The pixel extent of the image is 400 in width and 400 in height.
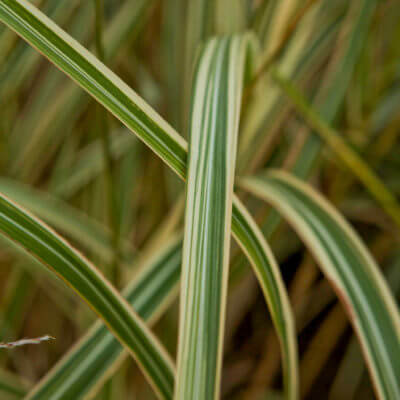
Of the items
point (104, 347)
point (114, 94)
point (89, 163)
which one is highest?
point (89, 163)

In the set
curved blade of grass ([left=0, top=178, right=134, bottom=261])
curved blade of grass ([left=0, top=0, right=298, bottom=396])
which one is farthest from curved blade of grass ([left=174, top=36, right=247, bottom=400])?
curved blade of grass ([left=0, top=178, right=134, bottom=261])

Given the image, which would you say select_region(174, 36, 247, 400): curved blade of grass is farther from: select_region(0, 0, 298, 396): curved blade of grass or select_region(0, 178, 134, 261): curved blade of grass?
select_region(0, 178, 134, 261): curved blade of grass

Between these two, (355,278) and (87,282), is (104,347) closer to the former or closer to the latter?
(87,282)

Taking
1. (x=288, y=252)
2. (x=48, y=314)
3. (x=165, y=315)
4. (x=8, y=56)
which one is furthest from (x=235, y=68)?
(x=48, y=314)

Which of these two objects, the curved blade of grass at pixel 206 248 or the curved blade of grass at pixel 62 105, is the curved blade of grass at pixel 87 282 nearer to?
the curved blade of grass at pixel 206 248

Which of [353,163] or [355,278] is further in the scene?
[353,163]

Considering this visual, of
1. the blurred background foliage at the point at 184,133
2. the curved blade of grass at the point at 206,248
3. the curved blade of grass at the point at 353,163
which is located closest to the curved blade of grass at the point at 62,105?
the blurred background foliage at the point at 184,133

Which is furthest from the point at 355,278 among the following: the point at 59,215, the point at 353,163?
the point at 59,215
